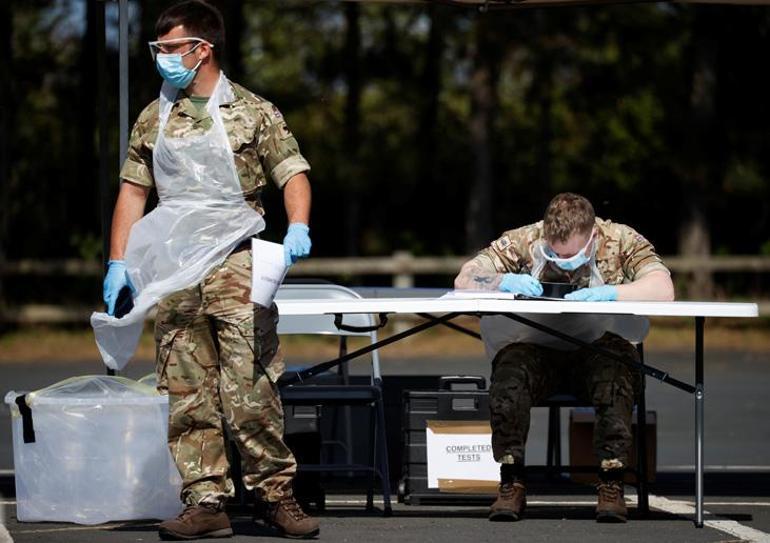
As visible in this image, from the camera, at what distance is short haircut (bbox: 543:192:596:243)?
22.2 feet

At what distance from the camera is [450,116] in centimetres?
2952

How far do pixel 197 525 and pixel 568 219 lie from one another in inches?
76.2

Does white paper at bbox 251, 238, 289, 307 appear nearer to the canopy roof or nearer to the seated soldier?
the seated soldier

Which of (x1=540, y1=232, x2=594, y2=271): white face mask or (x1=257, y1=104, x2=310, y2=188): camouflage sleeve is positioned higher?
(x1=257, y1=104, x2=310, y2=188): camouflage sleeve

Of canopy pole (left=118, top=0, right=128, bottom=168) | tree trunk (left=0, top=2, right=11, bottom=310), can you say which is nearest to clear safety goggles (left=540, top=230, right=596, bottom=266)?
canopy pole (left=118, top=0, right=128, bottom=168)

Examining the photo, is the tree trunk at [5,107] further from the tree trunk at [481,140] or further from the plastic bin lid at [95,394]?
the plastic bin lid at [95,394]

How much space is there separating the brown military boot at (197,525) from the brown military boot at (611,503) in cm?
153

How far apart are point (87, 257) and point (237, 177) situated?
14.8 meters

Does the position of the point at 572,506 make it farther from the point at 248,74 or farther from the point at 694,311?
the point at 248,74

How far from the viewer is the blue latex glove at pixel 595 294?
6582 mm

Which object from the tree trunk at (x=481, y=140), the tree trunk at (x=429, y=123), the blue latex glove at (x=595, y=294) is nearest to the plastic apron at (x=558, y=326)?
the blue latex glove at (x=595, y=294)

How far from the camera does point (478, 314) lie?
657cm

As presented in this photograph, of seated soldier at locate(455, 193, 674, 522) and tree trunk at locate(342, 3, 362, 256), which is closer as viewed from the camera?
seated soldier at locate(455, 193, 674, 522)

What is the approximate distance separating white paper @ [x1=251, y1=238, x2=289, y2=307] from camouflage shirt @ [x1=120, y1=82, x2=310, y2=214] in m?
0.31
